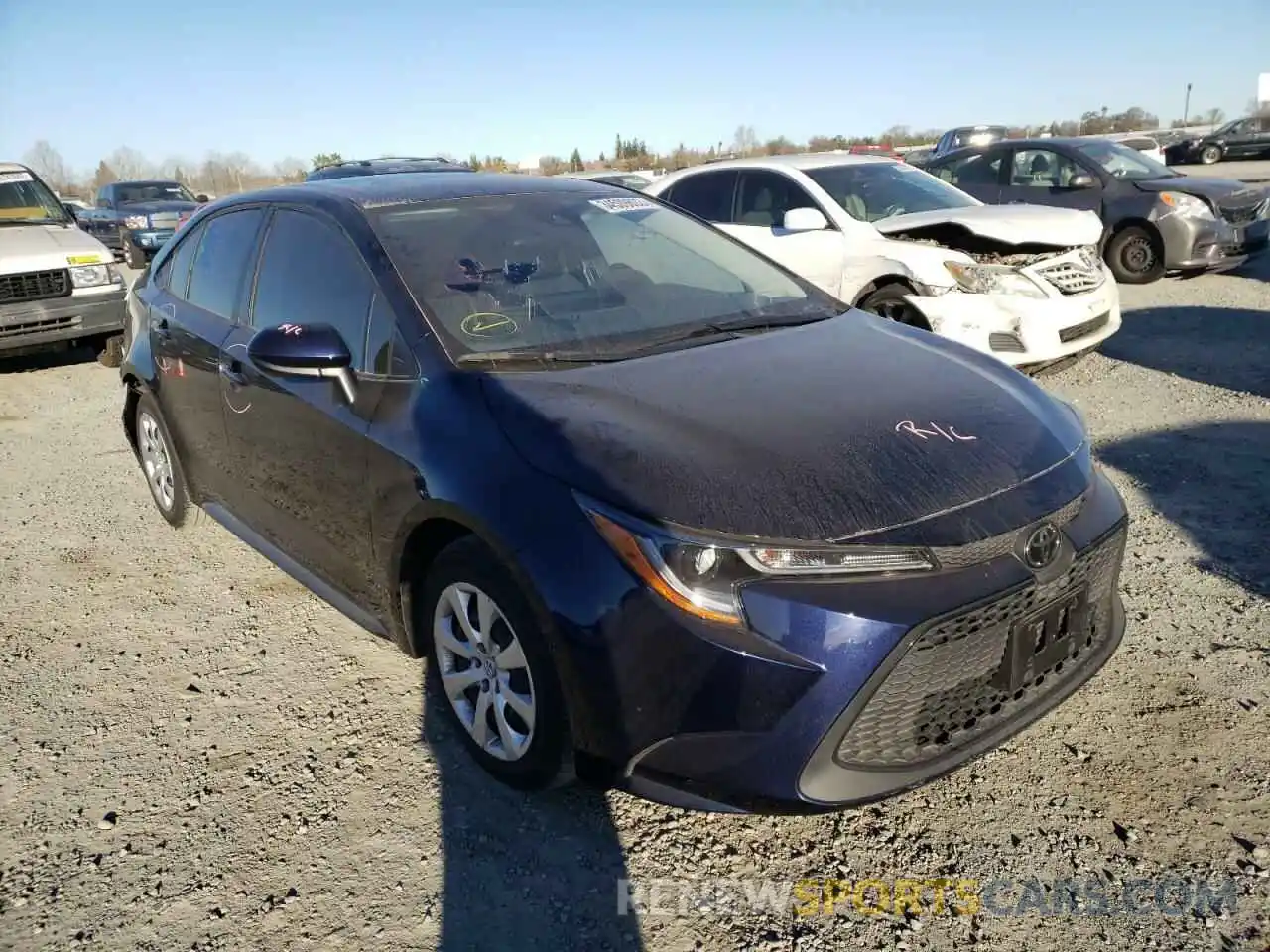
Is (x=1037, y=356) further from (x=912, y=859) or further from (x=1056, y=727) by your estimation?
(x=912, y=859)

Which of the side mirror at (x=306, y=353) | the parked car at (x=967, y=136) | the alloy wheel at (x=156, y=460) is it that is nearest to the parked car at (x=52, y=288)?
the alloy wheel at (x=156, y=460)

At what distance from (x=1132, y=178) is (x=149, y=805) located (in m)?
10.7

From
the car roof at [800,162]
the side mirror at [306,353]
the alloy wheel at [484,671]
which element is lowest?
the alloy wheel at [484,671]

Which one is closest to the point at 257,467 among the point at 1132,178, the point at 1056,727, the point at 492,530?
the point at 492,530

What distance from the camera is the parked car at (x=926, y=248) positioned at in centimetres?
580

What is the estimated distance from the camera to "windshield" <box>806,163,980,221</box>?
7098 mm

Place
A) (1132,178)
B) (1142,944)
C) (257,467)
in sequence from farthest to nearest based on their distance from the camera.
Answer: (1132,178) → (257,467) → (1142,944)

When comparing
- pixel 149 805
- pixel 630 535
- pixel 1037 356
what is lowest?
pixel 149 805

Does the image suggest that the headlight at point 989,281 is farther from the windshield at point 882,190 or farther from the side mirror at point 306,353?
the side mirror at point 306,353

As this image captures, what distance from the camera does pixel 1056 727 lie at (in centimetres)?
279

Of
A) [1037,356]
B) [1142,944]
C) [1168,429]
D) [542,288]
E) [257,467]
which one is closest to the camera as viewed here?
[1142,944]

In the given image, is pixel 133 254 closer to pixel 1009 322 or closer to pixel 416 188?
pixel 416 188

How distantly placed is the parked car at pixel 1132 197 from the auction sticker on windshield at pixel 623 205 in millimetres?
7814

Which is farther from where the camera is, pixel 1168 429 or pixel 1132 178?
pixel 1132 178
